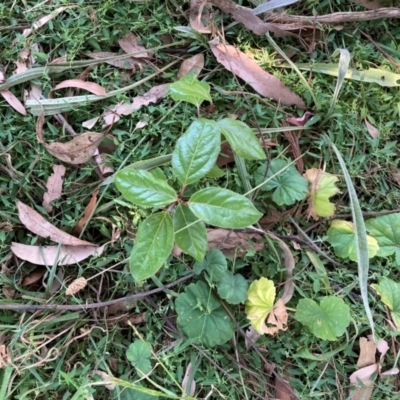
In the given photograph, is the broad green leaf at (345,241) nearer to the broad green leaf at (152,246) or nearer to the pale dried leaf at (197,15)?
the broad green leaf at (152,246)

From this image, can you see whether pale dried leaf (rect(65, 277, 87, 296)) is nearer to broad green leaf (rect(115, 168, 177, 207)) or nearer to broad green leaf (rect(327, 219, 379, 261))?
broad green leaf (rect(115, 168, 177, 207))

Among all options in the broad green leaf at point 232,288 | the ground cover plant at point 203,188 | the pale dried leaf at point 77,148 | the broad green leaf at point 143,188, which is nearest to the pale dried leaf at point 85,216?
the ground cover plant at point 203,188

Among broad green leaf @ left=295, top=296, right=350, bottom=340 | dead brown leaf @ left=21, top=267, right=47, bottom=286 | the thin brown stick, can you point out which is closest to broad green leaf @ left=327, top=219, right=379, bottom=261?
broad green leaf @ left=295, top=296, right=350, bottom=340

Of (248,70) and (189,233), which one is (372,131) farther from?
(189,233)

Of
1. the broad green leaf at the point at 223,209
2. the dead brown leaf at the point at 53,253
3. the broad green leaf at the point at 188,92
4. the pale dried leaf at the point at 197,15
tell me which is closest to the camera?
the broad green leaf at the point at 223,209

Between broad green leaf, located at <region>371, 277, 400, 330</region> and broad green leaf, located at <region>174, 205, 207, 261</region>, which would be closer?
broad green leaf, located at <region>174, 205, 207, 261</region>
